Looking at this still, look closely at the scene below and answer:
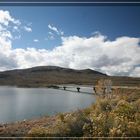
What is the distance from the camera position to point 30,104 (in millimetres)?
13445

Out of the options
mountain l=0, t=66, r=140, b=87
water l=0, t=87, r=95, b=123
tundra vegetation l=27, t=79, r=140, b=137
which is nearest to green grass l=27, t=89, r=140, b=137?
tundra vegetation l=27, t=79, r=140, b=137

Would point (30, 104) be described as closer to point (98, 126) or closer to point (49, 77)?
point (49, 77)

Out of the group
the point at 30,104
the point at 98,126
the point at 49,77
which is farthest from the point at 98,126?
the point at 30,104

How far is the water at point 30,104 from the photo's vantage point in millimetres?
11633

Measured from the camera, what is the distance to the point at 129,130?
4660 millimetres

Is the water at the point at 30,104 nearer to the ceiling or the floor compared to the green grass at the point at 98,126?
nearer to the ceiling

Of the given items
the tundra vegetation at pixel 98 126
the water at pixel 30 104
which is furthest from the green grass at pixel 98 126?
the water at pixel 30 104

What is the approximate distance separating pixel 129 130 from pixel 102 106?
252 cm

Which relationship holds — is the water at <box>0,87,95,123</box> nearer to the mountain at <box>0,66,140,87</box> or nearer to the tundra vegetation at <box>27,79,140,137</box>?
the mountain at <box>0,66,140,87</box>

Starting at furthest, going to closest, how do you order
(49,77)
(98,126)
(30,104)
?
1. (30,104)
2. (49,77)
3. (98,126)

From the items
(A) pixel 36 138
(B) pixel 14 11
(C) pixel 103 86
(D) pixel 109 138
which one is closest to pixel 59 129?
(A) pixel 36 138

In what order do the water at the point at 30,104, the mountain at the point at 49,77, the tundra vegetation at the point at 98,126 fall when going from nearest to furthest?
1. the tundra vegetation at the point at 98,126
2. the mountain at the point at 49,77
3. the water at the point at 30,104

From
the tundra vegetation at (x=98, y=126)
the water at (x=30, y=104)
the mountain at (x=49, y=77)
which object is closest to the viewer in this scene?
the tundra vegetation at (x=98, y=126)

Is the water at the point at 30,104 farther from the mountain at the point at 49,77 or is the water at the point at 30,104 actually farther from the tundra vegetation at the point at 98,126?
the tundra vegetation at the point at 98,126
